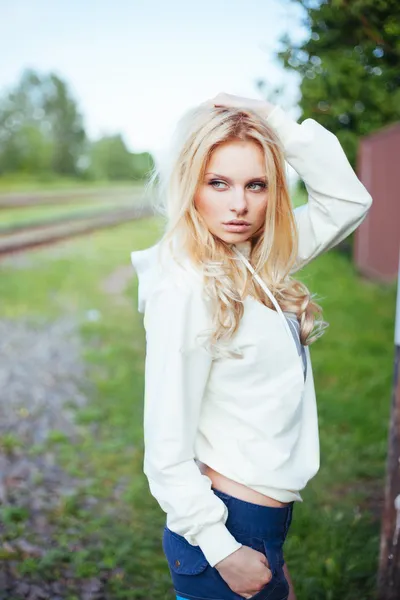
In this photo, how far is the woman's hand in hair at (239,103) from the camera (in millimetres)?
1734

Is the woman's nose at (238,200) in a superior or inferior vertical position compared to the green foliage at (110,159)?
superior

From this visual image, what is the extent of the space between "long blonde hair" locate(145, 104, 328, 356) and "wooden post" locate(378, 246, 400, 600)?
87 cm

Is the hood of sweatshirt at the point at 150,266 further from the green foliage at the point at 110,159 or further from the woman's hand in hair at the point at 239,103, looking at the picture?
the green foliage at the point at 110,159

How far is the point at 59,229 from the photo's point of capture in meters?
13.7

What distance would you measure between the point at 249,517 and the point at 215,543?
5.4 inches

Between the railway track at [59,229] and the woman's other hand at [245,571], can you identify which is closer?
the woman's other hand at [245,571]

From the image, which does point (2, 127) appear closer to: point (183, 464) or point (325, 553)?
point (325, 553)

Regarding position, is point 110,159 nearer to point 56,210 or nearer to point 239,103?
point 56,210

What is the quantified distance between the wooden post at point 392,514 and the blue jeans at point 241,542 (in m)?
1.00

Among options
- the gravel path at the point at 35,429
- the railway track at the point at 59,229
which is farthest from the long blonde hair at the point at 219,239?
the railway track at the point at 59,229

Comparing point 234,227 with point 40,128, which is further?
point 40,128

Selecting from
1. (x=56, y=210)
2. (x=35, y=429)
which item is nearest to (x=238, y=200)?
(x=35, y=429)

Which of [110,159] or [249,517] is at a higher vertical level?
[249,517]

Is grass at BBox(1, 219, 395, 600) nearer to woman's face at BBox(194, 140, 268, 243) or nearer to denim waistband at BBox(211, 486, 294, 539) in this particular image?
woman's face at BBox(194, 140, 268, 243)
